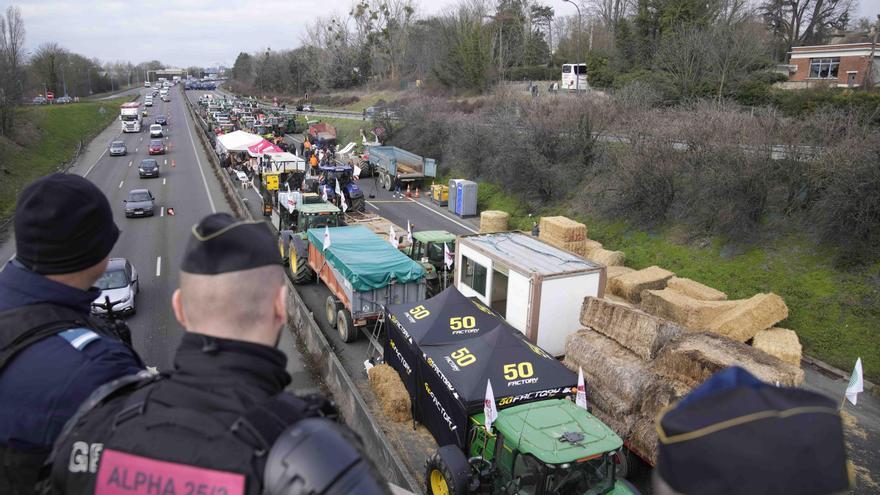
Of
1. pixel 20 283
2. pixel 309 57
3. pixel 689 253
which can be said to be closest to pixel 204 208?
pixel 689 253

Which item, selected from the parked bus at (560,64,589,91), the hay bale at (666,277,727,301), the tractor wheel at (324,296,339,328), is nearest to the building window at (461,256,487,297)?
the tractor wheel at (324,296,339,328)

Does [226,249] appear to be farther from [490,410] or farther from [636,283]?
[636,283]

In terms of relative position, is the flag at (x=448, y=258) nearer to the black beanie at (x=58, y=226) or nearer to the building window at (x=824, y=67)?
the black beanie at (x=58, y=226)

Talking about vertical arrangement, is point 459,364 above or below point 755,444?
below

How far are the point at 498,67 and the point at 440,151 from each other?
29221mm

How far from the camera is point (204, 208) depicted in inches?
1155

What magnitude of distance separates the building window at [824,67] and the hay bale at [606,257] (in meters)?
34.3

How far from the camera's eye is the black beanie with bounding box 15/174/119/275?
7.91ft

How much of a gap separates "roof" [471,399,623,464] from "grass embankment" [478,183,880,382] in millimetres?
9582

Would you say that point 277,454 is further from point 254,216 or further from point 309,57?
point 309,57

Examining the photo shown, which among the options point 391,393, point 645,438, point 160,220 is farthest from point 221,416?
point 160,220

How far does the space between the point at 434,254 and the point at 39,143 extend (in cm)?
4567

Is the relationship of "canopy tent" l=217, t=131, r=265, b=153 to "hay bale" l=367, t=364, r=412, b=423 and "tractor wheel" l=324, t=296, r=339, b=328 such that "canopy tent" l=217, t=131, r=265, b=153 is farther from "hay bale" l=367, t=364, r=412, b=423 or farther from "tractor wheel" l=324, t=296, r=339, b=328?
"hay bale" l=367, t=364, r=412, b=423

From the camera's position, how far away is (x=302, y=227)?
2041 cm
